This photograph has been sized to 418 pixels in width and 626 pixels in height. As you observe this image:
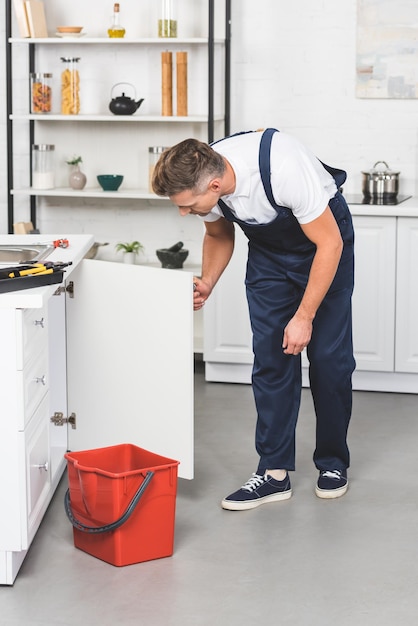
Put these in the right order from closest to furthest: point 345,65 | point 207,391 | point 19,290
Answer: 1. point 19,290
2. point 207,391
3. point 345,65

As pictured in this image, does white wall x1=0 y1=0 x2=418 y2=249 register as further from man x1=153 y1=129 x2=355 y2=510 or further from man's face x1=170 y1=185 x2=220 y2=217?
man's face x1=170 y1=185 x2=220 y2=217

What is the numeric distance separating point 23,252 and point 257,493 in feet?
3.56

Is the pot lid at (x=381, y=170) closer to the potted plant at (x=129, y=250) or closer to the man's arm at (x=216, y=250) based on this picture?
the potted plant at (x=129, y=250)

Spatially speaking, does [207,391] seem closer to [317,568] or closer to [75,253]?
[75,253]

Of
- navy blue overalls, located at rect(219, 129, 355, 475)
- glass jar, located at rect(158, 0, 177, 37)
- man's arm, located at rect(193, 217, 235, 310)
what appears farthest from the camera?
glass jar, located at rect(158, 0, 177, 37)

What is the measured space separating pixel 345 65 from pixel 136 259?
4.74 ft

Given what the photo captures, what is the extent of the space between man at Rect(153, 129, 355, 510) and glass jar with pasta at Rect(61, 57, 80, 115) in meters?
2.08

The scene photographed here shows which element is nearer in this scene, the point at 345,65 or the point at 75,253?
the point at 75,253

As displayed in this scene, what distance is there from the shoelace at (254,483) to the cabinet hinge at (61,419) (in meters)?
0.62

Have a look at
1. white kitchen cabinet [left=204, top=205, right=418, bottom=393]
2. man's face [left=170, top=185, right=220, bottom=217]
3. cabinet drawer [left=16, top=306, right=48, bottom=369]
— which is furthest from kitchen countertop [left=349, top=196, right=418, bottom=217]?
cabinet drawer [left=16, top=306, right=48, bottom=369]

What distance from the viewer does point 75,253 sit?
314 cm

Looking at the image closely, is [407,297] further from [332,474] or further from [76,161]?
[76,161]

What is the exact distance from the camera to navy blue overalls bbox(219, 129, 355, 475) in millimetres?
2988

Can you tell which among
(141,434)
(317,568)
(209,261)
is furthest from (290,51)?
(317,568)
